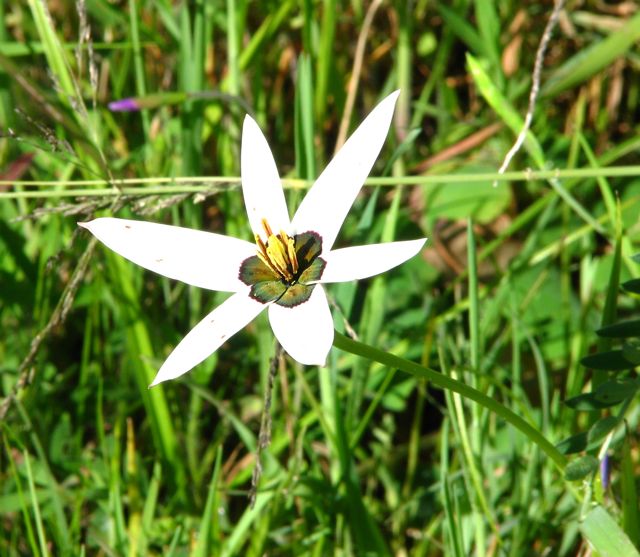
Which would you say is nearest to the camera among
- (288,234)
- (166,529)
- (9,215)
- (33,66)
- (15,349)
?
(288,234)

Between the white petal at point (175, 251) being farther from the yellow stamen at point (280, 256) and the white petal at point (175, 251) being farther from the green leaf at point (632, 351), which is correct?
the green leaf at point (632, 351)

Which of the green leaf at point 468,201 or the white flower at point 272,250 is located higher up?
the white flower at point 272,250

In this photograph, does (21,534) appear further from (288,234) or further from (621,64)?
(621,64)

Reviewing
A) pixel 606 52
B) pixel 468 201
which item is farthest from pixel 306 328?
pixel 468 201

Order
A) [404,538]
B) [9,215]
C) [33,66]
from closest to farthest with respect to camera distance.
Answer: [404,538]
[9,215]
[33,66]

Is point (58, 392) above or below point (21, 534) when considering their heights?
above

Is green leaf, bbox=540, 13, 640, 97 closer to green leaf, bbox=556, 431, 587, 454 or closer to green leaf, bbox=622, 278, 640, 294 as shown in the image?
green leaf, bbox=622, 278, 640, 294

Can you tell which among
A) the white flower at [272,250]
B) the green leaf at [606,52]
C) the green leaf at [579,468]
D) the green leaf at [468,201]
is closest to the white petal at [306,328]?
the white flower at [272,250]

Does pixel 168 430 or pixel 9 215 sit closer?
pixel 168 430

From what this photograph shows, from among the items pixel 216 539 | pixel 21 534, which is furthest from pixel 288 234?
pixel 21 534

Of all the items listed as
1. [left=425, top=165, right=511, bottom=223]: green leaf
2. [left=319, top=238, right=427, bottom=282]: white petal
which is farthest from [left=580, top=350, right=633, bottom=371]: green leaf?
[left=425, top=165, right=511, bottom=223]: green leaf
